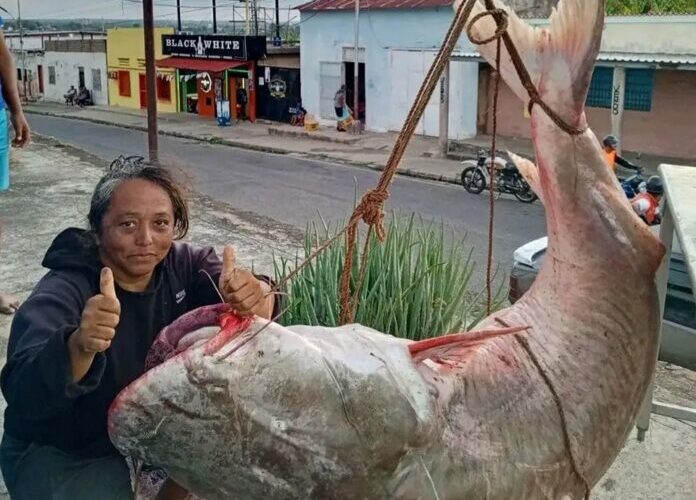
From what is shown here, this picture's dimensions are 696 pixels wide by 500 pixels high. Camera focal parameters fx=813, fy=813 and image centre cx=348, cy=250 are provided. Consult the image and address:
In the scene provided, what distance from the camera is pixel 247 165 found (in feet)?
58.2

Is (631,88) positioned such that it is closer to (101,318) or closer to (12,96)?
(12,96)

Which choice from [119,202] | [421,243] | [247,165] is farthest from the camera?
[247,165]

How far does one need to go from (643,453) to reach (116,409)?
3364 mm

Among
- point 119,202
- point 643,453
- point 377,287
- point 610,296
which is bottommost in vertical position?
point 643,453

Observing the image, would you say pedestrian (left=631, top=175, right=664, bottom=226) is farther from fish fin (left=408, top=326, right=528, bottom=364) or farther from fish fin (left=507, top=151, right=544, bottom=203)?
fish fin (left=408, top=326, right=528, bottom=364)

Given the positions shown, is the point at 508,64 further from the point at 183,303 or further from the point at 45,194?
the point at 45,194

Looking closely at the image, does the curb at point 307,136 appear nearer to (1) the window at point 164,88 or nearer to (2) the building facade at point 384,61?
(2) the building facade at point 384,61

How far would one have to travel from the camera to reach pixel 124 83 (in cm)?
3541

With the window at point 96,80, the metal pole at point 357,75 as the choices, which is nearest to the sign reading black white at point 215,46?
the metal pole at point 357,75

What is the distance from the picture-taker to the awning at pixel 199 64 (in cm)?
2742


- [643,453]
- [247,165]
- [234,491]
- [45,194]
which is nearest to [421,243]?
[643,453]

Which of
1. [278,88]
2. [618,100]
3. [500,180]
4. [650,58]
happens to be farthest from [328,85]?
[500,180]

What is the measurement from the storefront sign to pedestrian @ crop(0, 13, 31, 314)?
71.3 feet

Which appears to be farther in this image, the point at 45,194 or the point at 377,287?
the point at 45,194
